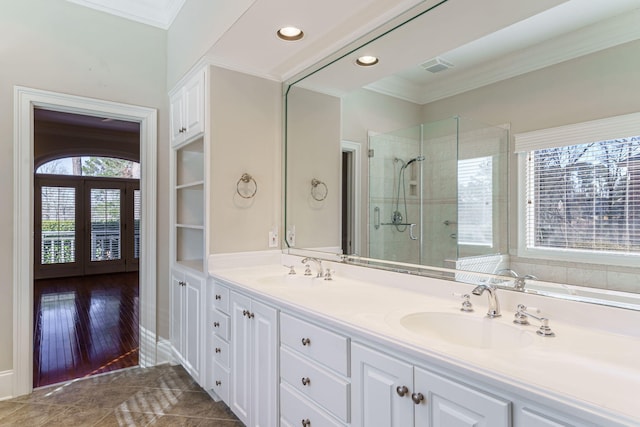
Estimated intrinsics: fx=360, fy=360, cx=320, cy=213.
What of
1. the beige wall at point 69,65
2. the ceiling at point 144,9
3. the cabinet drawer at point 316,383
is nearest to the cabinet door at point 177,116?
the beige wall at point 69,65

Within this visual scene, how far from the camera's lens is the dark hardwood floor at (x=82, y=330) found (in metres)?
2.96

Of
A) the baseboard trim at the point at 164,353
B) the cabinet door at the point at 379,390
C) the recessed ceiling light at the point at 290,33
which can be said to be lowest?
the baseboard trim at the point at 164,353

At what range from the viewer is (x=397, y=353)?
114cm

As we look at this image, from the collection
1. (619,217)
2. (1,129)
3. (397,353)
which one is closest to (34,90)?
(1,129)

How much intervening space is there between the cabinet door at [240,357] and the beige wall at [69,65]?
4.11 ft

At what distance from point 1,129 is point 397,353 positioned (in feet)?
9.57

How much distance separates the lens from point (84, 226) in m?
7.22

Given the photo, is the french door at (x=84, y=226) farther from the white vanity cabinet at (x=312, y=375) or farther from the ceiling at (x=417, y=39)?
the white vanity cabinet at (x=312, y=375)

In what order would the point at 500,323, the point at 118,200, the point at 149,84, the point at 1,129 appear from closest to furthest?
1. the point at 500,323
2. the point at 1,129
3. the point at 149,84
4. the point at 118,200

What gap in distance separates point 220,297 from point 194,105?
4.42ft

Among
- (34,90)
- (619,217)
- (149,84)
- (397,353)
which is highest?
(149,84)

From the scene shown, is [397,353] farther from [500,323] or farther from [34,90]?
[34,90]

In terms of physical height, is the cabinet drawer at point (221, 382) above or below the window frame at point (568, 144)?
below

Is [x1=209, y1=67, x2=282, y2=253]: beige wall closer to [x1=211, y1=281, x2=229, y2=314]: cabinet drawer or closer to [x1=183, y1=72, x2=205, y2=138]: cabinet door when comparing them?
[x1=183, y1=72, x2=205, y2=138]: cabinet door
